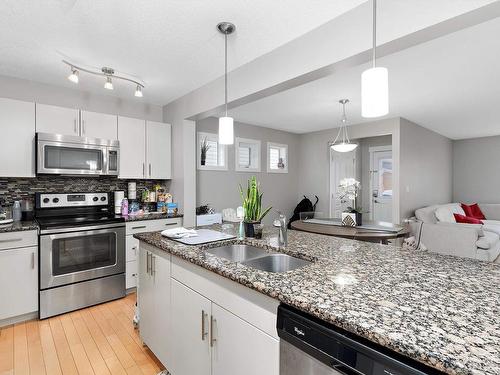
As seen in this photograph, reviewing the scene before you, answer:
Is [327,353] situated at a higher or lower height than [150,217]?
lower

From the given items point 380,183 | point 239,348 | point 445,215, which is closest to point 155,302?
point 239,348

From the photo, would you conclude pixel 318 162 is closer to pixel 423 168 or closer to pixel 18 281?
pixel 423 168

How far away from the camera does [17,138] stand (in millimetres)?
2729

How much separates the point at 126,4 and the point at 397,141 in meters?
4.43

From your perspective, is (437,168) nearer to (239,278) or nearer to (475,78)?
(475,78)

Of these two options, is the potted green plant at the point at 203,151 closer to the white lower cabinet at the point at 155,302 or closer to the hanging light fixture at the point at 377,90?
the white lower cabinet at the point at 155,302

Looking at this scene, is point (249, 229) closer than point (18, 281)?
Yes

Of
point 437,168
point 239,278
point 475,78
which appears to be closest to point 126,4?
point 239,278

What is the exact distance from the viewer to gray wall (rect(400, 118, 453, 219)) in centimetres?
485

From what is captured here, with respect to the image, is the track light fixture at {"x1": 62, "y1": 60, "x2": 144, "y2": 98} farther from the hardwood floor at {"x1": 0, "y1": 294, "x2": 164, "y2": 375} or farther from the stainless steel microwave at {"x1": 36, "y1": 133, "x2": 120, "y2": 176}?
the hardwood floor at {"x1": 0, "y1": 294, "x2": 164, "y2": 375}

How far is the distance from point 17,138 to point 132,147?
1.10 m

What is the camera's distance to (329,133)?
5645 millimetres

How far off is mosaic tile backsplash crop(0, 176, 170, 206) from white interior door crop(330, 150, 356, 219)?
372 centimetres

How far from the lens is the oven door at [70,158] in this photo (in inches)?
111
